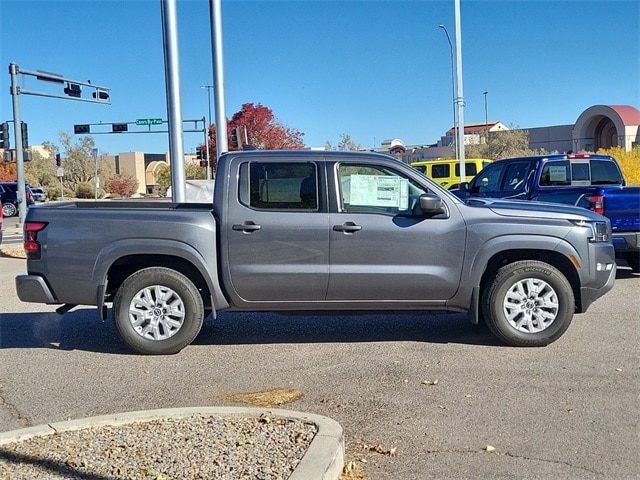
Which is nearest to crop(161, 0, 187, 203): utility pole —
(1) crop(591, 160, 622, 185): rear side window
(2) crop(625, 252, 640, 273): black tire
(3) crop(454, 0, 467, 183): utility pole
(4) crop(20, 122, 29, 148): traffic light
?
(2) crop(625, 252, 640, 273): black tire

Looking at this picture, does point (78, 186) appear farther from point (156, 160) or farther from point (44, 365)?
point (44, 365)

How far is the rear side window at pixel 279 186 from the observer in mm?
7113

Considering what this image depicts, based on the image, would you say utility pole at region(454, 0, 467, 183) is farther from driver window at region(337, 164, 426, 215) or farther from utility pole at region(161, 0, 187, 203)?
driver window at region(337, 164, 426, 215)

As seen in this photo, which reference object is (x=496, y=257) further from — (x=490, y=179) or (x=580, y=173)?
(x=490, y=179)

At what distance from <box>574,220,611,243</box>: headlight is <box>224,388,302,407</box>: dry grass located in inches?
128

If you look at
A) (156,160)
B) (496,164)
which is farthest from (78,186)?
(496,164)

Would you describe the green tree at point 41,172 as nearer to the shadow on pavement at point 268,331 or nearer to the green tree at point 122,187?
the green tree at point 122,187

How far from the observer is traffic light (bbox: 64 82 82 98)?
29203 millimetres

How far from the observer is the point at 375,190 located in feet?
23.5

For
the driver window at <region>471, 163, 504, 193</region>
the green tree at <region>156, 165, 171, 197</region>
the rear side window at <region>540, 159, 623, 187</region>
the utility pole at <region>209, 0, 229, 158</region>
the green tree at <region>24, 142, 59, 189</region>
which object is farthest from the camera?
the green tree at <region>24, 142, 59, 189</region>

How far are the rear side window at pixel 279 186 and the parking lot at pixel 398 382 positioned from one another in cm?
144

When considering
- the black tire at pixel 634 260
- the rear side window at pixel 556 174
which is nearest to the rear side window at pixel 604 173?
the rear side window at pixel 556 174

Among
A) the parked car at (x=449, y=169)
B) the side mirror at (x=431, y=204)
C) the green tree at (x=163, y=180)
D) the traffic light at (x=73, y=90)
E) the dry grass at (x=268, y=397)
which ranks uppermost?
the traffic light at (x=73, y=90)

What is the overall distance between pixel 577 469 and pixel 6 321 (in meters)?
7.14
